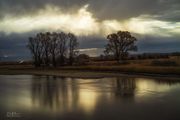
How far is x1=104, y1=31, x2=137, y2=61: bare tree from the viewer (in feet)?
310

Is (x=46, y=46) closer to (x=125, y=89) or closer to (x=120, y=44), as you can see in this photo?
(x=120, y=44)

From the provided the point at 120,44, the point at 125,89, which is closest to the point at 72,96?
the point at 125,89

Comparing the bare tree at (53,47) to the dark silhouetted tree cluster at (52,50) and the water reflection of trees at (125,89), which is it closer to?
the dark silhouetted tree cluster at (52,50)

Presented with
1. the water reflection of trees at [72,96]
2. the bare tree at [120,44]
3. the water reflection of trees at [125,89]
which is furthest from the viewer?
the bare tree at [120,44]

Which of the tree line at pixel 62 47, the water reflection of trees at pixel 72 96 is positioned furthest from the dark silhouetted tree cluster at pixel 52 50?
the water reflection of trees at pixel 72 96

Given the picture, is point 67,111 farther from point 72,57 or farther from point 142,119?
point 72,57

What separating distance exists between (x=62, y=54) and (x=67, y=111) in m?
82.2

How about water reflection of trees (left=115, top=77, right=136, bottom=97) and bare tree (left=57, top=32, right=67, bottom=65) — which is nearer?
water reflection of trees (left=115, top=77, right=136, bottom=97)

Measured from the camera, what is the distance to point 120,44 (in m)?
95.6

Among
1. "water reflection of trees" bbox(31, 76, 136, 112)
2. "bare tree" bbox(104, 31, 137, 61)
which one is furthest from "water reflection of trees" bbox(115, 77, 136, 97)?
"bare tree" bbox(104, 31, 137, 61)

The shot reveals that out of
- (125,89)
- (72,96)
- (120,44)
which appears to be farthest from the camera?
(120,44)

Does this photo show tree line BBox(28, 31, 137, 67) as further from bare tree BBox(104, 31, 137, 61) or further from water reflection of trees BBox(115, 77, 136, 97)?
water reflection of trees BBox(115, 77, 136, 97)

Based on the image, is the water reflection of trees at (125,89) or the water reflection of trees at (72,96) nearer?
the water reflection of trees at (72,96)

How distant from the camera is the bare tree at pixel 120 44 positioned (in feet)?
310
